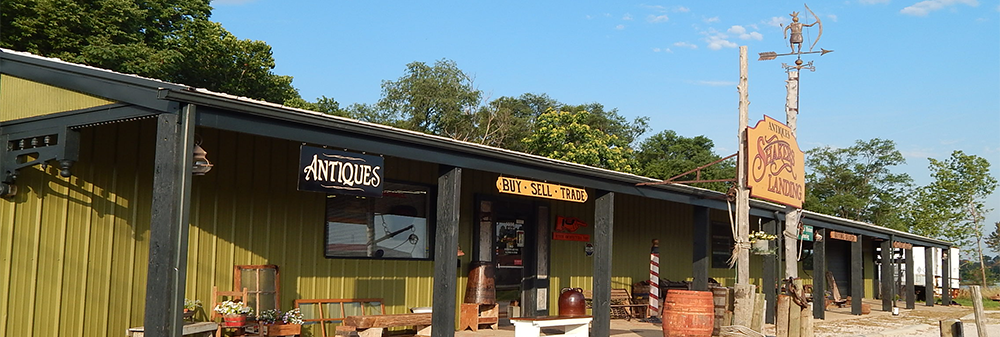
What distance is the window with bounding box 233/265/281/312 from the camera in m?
8.96

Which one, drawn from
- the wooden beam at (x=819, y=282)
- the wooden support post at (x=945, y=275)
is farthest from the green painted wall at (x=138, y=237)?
the wooden support post at (x=945, y=275)

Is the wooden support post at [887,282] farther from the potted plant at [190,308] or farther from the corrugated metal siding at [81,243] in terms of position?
the corrugated metal siding at [81,243]

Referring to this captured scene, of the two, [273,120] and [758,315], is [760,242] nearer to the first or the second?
[758,315]

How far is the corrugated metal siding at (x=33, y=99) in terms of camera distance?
22.7 feet

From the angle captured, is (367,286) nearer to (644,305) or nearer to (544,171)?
(544,171)

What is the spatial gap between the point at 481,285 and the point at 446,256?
Result: 308 cm

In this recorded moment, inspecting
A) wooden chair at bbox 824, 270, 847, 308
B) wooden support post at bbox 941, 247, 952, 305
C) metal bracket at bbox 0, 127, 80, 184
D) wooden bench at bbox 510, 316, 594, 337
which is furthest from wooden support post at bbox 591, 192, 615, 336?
wooden support post at bbox 941, 247, 952, 305

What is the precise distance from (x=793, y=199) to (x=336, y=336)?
6563 millimetres

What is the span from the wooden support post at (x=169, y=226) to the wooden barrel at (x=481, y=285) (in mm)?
5816

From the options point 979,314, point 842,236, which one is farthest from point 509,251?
point 842,236

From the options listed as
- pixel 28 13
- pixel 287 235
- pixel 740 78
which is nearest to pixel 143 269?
pixel 287 235

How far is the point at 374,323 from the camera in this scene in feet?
29.9

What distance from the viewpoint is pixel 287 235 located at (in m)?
9.60

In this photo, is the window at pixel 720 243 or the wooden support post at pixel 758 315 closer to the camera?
the wooden support post at pixel 758 315
